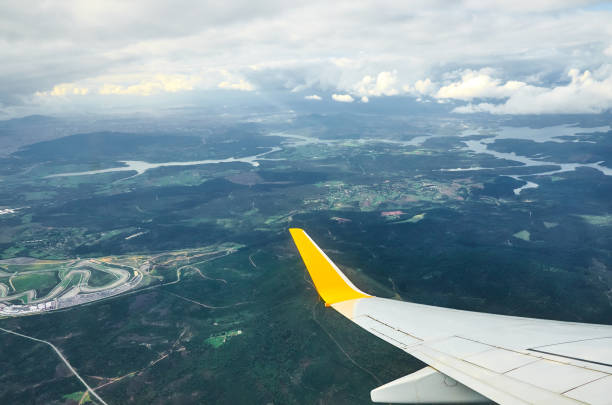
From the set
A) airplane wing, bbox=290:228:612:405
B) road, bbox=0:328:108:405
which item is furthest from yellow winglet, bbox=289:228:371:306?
road, bbox=0:328:108:405

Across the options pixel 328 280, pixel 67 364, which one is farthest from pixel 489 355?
pixel 67 364

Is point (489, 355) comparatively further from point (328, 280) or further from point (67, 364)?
point (67, 364)

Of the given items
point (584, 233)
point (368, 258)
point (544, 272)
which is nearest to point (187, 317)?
point (368, 258)

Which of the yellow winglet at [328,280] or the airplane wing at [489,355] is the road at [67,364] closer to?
the yellow winglet at [328,280]

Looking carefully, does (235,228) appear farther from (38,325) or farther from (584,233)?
(584,233)

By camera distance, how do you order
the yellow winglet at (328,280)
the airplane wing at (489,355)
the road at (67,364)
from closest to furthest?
the airplane wing at (489,355) → the yellow winglet at (328,280) → the road at (67,364)

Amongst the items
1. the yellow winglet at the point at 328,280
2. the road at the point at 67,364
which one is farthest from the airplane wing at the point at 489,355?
the road at the point at 67,364
